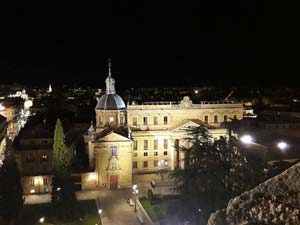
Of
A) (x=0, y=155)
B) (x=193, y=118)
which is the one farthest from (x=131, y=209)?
(x=0, y=155)

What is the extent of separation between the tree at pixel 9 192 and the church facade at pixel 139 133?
36.5ft

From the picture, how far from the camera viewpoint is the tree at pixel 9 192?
2906 cm

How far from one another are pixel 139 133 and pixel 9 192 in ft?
64.6

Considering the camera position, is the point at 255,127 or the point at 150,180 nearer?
the point at 150,180

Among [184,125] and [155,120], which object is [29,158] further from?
[184,125]

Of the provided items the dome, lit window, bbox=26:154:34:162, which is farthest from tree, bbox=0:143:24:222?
the dome

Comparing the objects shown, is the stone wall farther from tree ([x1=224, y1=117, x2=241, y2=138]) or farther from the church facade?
tree ([x1=224, y1=117, x2=241, y2=138])

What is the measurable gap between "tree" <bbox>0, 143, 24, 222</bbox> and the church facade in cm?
1113

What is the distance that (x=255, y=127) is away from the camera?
48406 mm

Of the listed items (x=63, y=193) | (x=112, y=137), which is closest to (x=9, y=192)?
(x=63, y=193)

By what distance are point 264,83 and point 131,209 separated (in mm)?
101503

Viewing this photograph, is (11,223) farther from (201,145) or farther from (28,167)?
(201,145)

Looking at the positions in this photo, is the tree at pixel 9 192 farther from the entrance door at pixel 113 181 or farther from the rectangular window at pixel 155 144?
the rectangular window at pixel 155 144

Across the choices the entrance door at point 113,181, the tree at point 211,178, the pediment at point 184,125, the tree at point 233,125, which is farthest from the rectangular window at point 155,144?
the tree at point 211,178
